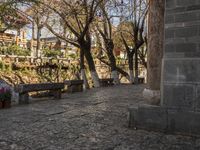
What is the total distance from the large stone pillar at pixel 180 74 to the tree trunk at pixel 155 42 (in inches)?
21.4

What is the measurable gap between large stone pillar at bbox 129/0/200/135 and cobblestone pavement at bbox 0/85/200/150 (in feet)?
0.95

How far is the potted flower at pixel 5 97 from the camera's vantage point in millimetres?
10164

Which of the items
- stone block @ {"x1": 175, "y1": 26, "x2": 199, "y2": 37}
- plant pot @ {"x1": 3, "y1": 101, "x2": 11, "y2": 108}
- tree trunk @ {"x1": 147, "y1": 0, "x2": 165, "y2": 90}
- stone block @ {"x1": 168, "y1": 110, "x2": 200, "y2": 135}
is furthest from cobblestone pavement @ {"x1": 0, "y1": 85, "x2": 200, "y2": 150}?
stone block @ {"x1": 175, "y1": 26, "x2": 199, "y2": 37}

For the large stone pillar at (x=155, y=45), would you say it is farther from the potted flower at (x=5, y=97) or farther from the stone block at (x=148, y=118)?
the potted flower at (x=5, y=97)

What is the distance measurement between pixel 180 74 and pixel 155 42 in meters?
1.13

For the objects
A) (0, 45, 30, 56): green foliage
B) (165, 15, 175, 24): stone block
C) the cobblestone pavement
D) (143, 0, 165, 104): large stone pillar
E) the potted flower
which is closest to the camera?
the cobblestone pavement

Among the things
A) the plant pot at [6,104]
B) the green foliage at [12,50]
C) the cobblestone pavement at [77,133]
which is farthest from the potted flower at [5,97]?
the green foliage at [12,50]

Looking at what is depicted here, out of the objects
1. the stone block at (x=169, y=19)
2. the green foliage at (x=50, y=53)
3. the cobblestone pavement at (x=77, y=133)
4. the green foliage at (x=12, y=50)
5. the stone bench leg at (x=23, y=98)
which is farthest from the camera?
the green foliage at (x=50, y=53)

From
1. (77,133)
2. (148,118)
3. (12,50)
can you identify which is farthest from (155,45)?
(12,50)

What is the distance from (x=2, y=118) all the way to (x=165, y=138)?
4.00 meters

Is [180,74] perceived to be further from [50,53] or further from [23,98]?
[50,53]

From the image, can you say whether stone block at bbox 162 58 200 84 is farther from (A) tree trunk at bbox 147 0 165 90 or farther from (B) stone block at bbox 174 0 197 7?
(B) stone block at bbox 174 0 197 7

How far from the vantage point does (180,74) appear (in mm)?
6809

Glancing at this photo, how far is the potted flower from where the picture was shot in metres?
10.2
